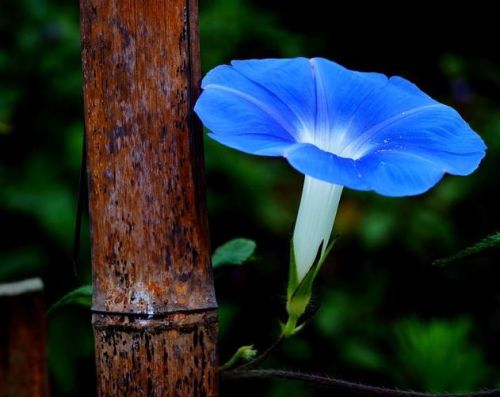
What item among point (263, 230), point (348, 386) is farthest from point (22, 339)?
point (263, 230)

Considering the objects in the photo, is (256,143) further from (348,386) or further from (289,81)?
(348,386)

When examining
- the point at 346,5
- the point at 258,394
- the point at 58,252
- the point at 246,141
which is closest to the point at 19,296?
the point at 246,141

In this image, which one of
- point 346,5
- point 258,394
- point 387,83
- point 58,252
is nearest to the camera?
point 387,83

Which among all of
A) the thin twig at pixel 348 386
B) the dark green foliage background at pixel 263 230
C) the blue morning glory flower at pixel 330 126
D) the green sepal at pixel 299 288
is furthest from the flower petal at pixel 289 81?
the dark green foliage background at pixel 263 230

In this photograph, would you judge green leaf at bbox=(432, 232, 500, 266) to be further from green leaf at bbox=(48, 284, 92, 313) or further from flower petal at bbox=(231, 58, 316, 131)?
green leaf at bbox=(48, 284, 92, 313)

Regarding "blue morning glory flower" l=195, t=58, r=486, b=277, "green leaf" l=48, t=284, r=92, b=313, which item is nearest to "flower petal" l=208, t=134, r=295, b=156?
"blue morning glory flower" l=195, t=58, r=486, b=277

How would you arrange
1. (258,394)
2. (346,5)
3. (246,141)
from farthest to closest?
(346,5) < (258,394) < (246,141)

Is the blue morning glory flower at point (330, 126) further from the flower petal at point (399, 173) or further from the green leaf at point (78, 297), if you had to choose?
the green leaf at point (78, 297)

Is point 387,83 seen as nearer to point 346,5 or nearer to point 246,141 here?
point 246,141
